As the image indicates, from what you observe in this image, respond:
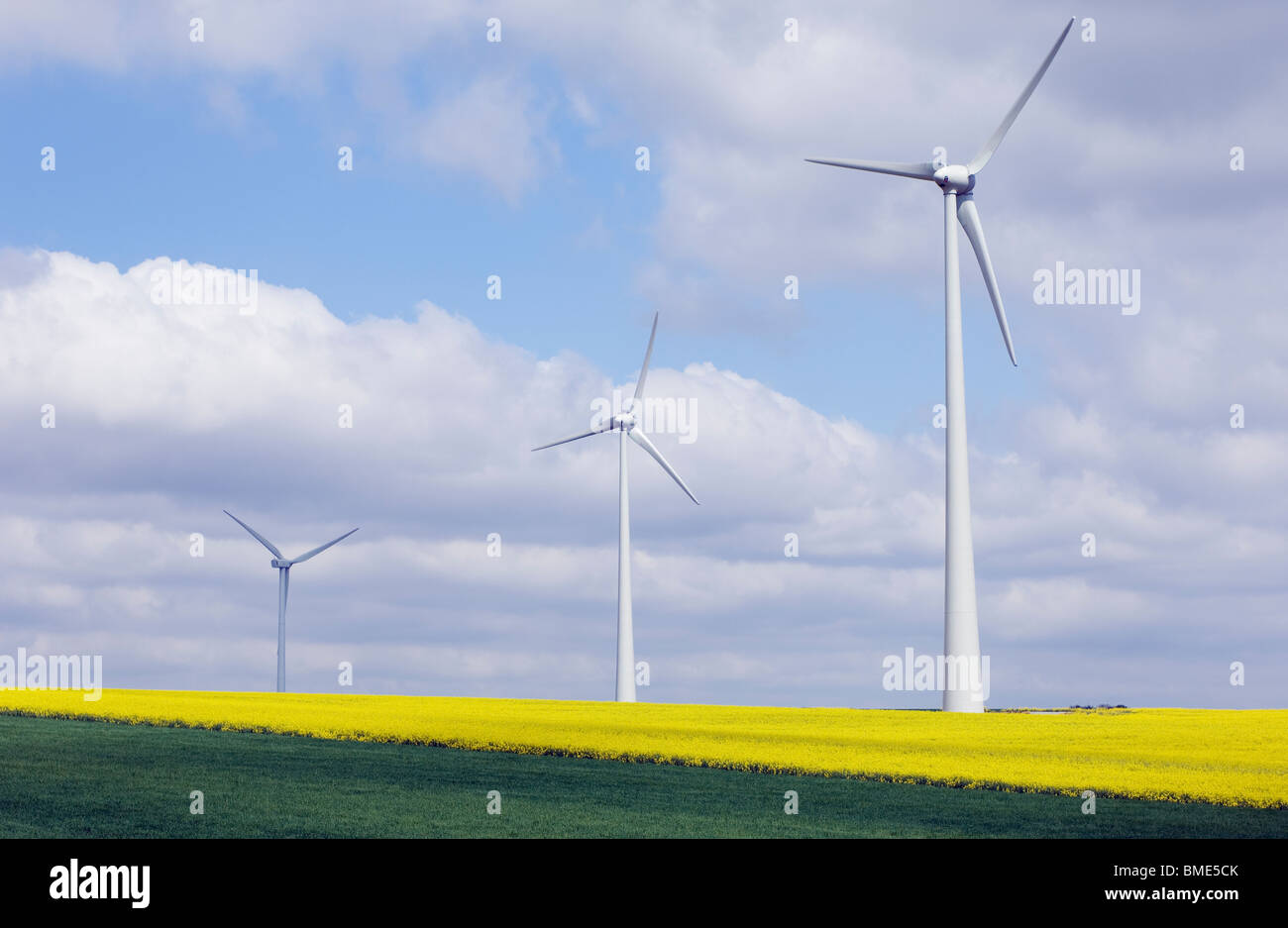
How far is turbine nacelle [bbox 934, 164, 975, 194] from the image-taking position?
6838 centimetres

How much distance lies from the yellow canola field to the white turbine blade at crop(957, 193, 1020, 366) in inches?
768

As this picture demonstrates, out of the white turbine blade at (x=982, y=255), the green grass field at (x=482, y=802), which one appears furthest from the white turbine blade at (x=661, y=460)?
the green grass field at (x=482, y=802)

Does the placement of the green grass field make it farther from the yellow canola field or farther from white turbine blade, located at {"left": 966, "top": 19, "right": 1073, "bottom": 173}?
white turbine blade, located at {"left": 966, "top": 19, "right": 1073, "bottom": 173}

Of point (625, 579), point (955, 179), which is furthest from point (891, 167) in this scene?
point (625, 579)

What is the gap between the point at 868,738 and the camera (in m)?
53.7

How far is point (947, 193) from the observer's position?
68688mm

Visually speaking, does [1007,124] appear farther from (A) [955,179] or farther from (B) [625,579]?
(B) [625,579]

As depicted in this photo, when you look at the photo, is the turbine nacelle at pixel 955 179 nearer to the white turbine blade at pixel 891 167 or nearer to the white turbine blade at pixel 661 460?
the white turbine blade at pixel 891 167

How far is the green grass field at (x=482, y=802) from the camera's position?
29500 millimetres

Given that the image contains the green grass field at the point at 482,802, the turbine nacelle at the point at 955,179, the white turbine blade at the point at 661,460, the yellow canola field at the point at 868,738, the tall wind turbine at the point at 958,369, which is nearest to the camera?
the green grass field at the point at 482,802

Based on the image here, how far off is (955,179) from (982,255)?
16.5 ft

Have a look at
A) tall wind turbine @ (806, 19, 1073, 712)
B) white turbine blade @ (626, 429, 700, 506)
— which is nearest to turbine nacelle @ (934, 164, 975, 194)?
tall wind turbine @ (806, 19, 1073, 712)
